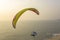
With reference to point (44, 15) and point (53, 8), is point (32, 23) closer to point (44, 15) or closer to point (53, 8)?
point (44, 15)

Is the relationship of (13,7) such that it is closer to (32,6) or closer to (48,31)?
(32,6)

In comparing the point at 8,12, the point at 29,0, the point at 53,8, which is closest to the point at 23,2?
the point at 29,0

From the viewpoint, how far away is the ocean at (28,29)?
2.06m

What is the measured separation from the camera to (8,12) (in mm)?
2094

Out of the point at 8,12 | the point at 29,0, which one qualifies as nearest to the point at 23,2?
the point at 29,0

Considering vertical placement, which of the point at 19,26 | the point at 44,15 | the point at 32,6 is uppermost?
the point at 32,6

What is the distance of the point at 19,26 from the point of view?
6.84 ft

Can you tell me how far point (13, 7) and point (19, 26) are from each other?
289 mm

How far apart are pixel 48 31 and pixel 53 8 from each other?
344 millimetres

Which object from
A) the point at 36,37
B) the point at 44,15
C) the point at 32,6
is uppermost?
the point at 32,6

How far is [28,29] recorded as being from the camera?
2.08 m

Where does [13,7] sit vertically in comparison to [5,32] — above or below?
above

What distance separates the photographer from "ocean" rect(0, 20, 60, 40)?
2.06m

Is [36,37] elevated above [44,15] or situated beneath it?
situated beneath
